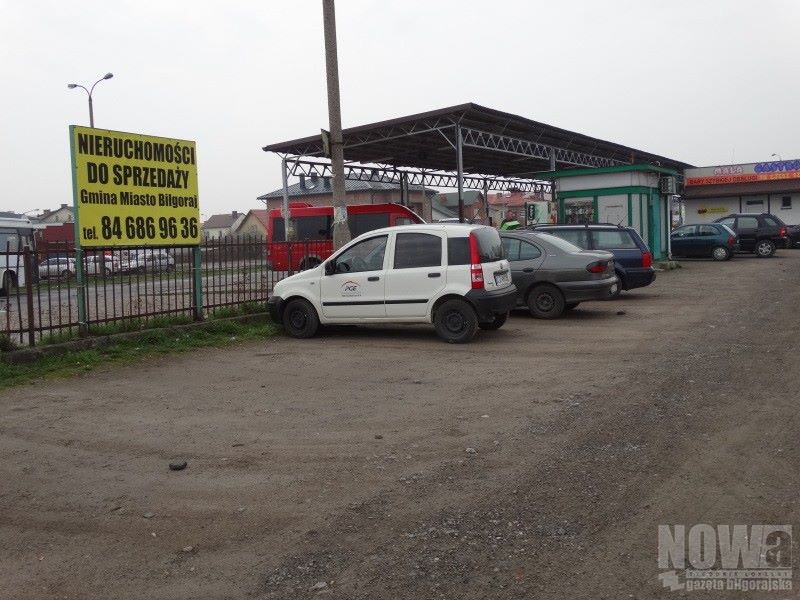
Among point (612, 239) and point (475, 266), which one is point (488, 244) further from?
point (612, 239)

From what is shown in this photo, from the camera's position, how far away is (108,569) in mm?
4281

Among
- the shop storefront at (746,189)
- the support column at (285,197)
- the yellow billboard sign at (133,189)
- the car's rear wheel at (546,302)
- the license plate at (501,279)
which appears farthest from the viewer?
the shop storefront at (746,189)

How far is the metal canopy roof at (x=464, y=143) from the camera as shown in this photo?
93.2 feet

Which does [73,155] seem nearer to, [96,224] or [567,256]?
[96,224]

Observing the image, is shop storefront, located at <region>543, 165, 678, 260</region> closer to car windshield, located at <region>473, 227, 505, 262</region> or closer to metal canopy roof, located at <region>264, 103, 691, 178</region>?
metal canopy roof, located at <region>264, 103, 691, 178</region>

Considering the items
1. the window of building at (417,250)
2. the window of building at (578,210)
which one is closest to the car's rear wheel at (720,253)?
the window of building at (578,210)

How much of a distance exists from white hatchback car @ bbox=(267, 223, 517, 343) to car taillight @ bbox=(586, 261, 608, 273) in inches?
98.9

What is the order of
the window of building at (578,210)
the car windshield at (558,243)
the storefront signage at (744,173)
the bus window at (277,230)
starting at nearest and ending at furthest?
the car windshield at (558,243) < the bus window at (277,230) < the window of building at (578,210) < the storefront signage at (744,173)

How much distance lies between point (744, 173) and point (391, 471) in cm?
4923

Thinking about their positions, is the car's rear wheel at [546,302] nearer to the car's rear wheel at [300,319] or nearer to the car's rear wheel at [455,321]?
the car's rear wheel at [455,321]

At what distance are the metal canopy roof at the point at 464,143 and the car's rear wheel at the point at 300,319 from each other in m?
15.0

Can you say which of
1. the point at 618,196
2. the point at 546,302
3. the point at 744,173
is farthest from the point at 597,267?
the point at 744,173

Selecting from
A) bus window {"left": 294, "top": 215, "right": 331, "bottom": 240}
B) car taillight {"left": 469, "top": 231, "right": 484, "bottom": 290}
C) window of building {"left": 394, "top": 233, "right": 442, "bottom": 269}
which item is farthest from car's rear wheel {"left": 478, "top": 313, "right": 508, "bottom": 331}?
bus window {"left": 294, "top": 215, "right": 331, "bottom": 240}

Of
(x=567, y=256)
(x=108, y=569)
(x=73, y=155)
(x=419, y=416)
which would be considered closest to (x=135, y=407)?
(x=419, y=416)
